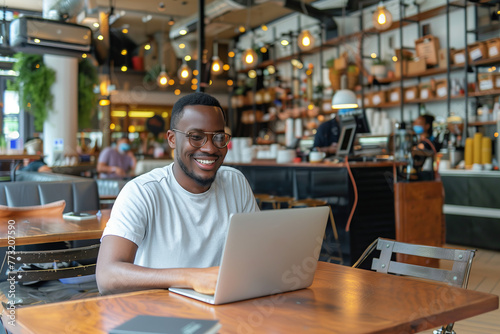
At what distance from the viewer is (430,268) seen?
1.85 m

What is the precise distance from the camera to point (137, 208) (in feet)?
5.39

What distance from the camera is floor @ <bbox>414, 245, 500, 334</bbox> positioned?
3.44m

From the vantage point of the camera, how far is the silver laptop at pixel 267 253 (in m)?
1.26

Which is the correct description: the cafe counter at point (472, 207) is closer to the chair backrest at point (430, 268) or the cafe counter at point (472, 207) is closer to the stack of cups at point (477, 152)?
the stack of cups at point (477, 152)

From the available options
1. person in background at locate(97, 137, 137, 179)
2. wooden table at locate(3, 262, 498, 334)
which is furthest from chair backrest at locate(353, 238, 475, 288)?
person in background at locate(97, 137, 137, 179)

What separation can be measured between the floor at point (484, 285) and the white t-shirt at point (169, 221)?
2144 millimetres

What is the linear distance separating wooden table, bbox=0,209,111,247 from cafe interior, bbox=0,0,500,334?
1 centimetres

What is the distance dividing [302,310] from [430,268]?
0.75 metres

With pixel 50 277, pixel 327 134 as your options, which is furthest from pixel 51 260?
pixel 327 134

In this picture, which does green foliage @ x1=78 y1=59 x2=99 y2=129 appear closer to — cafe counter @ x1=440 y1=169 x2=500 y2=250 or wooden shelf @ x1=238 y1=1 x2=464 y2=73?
wooden shelf @ x1=238 y1=1 x2=464 y2=73

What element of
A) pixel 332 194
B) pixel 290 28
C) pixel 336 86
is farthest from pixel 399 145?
pixel 290 28

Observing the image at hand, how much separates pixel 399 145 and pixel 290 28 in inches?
251

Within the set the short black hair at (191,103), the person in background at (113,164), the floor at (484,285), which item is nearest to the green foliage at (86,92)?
the person in background at (113,164)

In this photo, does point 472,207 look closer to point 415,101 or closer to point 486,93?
point 486,93
